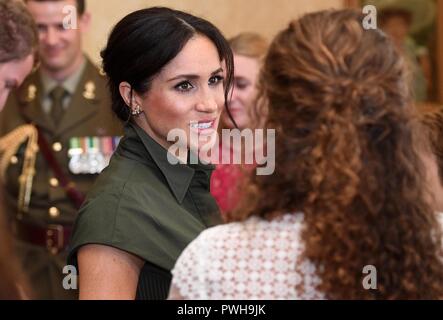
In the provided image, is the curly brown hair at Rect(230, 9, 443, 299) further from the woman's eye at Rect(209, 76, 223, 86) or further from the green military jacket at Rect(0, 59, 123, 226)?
the green military jacket at Rect(0, 59, 123, 226)

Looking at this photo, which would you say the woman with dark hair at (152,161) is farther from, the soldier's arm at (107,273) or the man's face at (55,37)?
the man's face at (55,37)

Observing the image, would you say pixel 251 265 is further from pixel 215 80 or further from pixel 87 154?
pixel 87 154

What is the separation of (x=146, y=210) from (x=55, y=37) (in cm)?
182

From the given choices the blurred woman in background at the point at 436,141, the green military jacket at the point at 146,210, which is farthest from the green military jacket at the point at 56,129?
the blurred woman in background at the point at 436,141

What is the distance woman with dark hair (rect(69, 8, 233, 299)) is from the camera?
6.21 feet

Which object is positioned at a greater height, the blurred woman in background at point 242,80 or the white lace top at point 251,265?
the blurred woman in background at point 242,80

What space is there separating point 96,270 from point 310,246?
1.87 feet

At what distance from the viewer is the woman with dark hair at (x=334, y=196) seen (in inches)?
57.1

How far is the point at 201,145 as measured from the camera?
7.36 feet

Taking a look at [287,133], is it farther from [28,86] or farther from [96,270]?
[28,86]

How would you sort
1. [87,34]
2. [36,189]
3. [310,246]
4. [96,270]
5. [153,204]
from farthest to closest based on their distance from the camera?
[87,34], [36,189], [153,204], [96,270], [310,246]

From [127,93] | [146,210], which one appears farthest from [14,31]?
[146,210]

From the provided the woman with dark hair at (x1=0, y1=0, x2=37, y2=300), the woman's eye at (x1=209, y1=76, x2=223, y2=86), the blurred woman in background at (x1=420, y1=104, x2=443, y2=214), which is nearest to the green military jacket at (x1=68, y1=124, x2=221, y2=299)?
the woman's eye at (x1=209, y1=76, x2=223, y2=86)
